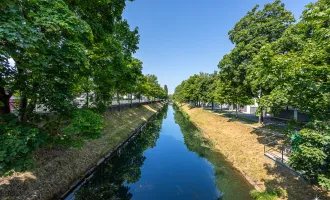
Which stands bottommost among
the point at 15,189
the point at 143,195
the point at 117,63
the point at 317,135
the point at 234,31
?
the point at 143,195

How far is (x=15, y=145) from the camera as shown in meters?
4.77

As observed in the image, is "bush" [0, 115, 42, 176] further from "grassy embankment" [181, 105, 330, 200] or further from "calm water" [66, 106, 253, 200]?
"grassy embankment" [181, 105, 330, 200]

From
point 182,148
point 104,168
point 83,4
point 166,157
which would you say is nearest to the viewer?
point 83,4

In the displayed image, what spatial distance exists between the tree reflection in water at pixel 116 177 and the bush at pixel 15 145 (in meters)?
5.21

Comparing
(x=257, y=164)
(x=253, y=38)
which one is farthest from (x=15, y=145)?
(x=253, y=38)

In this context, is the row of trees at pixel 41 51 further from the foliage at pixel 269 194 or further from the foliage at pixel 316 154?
the foliage at pixel 269 194

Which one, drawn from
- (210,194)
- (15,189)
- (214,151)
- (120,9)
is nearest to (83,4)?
(120,9)

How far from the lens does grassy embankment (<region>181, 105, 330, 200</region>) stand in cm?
855

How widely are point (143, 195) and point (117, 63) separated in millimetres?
8545

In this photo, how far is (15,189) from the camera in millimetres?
7480

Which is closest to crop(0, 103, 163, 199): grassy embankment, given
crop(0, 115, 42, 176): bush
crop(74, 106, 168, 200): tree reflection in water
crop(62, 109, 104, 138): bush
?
crop(74, 106, 168, 200): tree reflection in water

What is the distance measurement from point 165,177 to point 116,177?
3.67 meters

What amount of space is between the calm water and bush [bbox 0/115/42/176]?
16.9 ft

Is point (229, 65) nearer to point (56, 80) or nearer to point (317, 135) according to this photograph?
point (317, 135)
